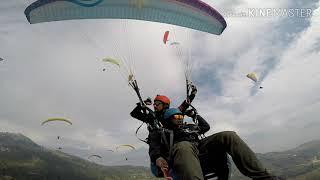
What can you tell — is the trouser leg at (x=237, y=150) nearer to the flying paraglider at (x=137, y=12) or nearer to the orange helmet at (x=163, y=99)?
the orange helmet at (x=163, y=99)

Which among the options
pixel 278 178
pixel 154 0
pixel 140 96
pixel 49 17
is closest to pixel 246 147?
pixel 278 178

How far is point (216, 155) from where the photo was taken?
24.2ft

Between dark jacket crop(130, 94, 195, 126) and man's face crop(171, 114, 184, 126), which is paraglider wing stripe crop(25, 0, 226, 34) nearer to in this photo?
dark jacket crop(130, 94, 195, 126)

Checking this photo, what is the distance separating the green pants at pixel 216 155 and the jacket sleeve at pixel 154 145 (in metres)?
0.64

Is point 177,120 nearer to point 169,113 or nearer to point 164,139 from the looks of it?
point 169,113

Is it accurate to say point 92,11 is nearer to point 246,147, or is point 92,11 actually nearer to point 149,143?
point 149,143

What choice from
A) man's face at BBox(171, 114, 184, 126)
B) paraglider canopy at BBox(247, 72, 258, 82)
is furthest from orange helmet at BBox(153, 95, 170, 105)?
paraglider canopy at BBox(247, 72, 258, 82)

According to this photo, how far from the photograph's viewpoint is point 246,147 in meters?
6.48

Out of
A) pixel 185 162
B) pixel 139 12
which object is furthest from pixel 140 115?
pixel 139 12

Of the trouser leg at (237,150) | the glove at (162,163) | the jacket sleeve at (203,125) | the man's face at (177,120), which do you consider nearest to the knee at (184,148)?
the glove at (162,163)

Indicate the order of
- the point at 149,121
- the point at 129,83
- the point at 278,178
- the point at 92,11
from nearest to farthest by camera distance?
the point at 278,178
the point at 149,121
the point at 129,83
the point at 92,11

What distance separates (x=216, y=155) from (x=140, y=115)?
2334mm

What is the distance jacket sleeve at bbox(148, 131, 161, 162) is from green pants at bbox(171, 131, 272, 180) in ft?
2.10

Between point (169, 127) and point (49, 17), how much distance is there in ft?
24.0
